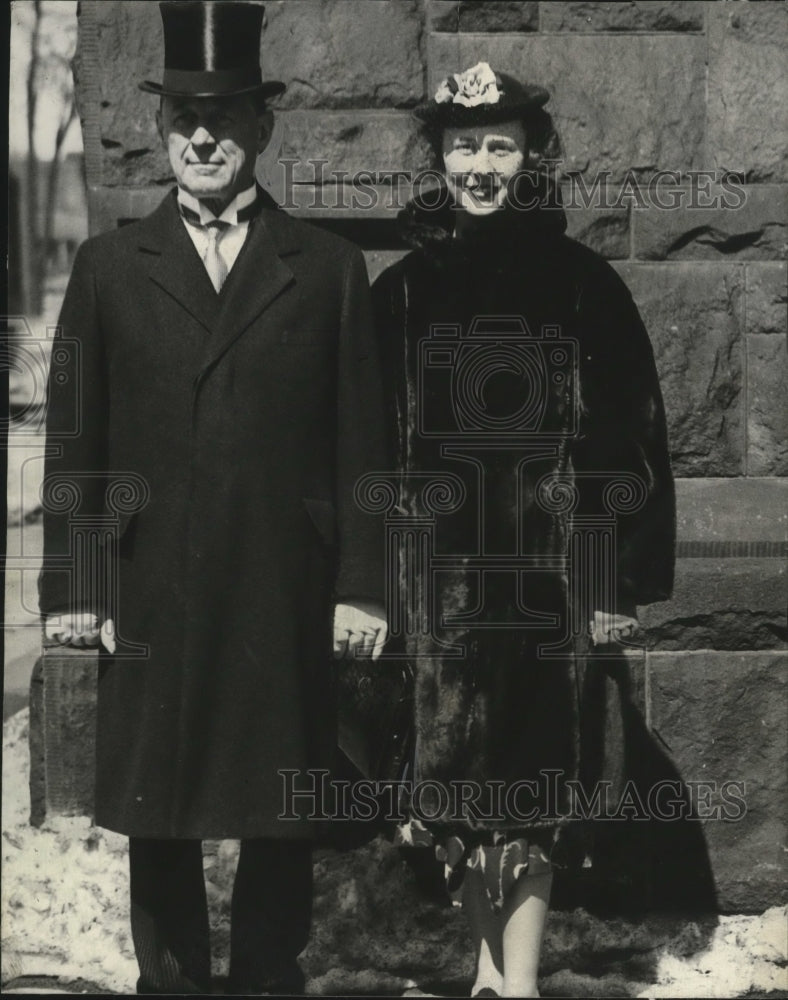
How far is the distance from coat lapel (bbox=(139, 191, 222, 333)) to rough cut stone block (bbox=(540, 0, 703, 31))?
106 cm

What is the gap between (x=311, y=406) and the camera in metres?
4.48

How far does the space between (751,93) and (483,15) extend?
2.29 feet

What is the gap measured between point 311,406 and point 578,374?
66 cm

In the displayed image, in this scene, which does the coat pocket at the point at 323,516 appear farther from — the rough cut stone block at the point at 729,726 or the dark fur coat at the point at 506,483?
the rough cut stone block at the point at 729,726

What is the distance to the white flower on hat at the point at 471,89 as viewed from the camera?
4.58m

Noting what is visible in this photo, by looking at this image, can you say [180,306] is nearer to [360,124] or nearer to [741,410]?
[360,124]

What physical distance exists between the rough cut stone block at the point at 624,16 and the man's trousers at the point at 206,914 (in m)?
2.14

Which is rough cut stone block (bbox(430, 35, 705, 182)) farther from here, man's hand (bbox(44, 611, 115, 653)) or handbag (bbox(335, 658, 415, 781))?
man's hand (bbox(44, 611, 115, 653))

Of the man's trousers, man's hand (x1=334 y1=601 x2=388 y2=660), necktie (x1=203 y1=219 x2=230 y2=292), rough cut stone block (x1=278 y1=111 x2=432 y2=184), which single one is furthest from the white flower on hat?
the man's trousers

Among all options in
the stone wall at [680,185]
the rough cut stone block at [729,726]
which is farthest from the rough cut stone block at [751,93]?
the rough cut stone block at [729,726]

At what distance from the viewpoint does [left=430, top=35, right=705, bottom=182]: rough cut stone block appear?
4668 millimetres

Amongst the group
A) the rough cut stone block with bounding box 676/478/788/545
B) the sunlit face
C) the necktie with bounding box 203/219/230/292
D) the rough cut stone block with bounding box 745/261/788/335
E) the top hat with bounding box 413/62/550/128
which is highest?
the top hat with bounding box 413/62/550/128

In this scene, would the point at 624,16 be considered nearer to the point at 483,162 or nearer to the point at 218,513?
the point at 483,162

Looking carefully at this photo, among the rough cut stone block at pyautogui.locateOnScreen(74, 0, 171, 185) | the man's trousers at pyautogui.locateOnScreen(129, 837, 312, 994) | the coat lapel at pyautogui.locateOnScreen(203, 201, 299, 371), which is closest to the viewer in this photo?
the coat lapel at pyautogui.locateOnScreen(203, 201, 299, 371)
